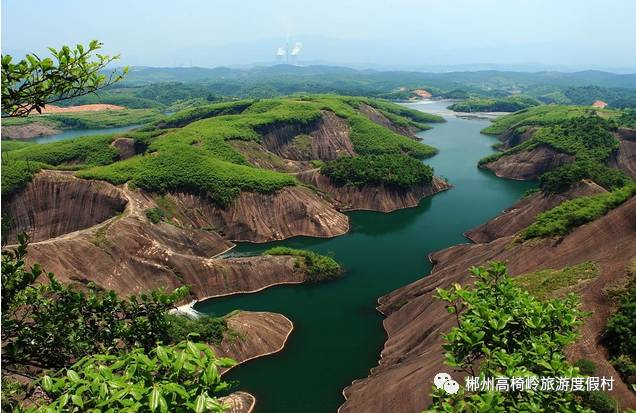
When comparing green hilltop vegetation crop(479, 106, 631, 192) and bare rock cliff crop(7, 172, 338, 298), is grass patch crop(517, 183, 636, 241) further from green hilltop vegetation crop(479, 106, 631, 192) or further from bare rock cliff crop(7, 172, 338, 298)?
green hilltop vegetation crop(479, 106, 631, 192)

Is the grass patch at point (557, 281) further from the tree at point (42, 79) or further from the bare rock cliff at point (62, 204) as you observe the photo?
the bare rock cliff at point (62, 204)

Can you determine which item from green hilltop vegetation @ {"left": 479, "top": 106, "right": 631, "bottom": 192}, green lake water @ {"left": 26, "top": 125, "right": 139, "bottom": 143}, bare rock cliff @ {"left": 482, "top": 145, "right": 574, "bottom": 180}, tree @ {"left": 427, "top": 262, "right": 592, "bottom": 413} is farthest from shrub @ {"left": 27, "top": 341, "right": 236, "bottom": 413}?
green lake water @ {"left": 26, "top": 125, "right": 139, "bottom": 143}

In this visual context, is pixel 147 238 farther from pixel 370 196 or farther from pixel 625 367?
pixel 625 367

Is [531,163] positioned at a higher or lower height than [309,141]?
lower

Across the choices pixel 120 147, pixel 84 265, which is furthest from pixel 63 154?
pixel 84 265

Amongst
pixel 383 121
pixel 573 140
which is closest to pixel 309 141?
pixel 383 121

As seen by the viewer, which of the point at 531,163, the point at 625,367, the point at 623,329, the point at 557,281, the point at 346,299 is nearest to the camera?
the point at 625,367
